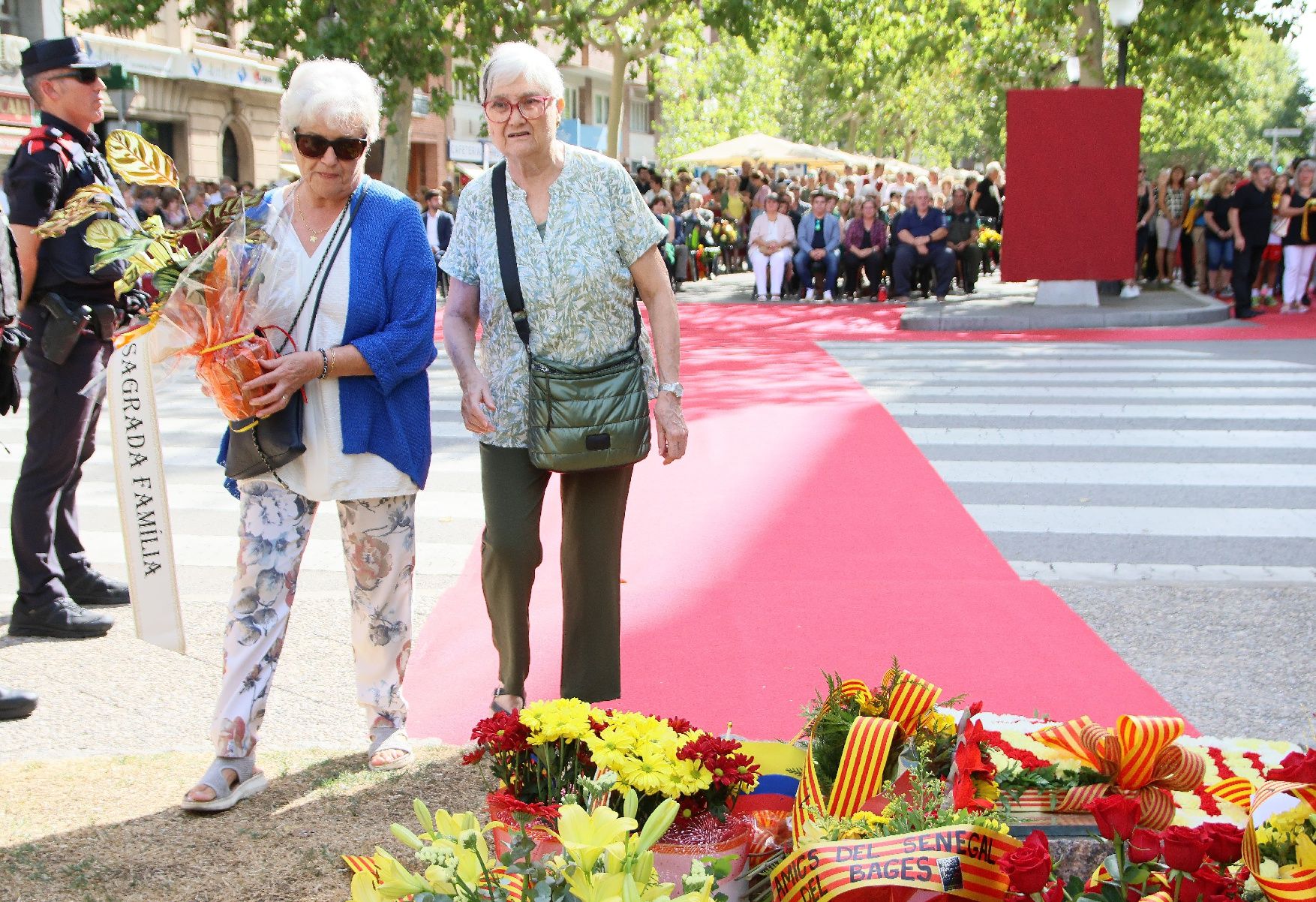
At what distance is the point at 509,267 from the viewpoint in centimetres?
389

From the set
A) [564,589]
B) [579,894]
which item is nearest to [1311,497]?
[564,589]

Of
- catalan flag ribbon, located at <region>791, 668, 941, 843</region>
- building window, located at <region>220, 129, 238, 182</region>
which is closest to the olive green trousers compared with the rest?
catalan flag ribbon, located at <region>791, 668, 941, 843</region>

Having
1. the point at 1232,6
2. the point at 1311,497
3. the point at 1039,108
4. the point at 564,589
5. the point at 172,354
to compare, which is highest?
the point at 1232,6

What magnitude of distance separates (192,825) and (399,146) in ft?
77.5

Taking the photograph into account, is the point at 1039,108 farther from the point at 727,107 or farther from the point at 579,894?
the point at 727,107

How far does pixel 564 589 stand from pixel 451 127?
171ft

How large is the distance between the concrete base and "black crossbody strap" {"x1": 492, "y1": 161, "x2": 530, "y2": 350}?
635 inches

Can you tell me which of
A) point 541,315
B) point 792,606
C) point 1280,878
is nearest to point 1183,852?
point 1280,878

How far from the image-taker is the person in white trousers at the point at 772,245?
853 inches

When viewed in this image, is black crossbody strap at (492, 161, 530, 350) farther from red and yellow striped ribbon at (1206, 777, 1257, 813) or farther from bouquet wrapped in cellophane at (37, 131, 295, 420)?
red and yellow striped ribbon at (1206, 777, 1257, 813)

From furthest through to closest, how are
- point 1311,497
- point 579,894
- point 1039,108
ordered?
point 1039,108 → point 1311,497 → point 579,894

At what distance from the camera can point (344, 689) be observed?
4.80 m

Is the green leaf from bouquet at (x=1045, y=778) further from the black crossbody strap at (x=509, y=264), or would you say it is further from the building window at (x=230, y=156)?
the building window at (x=230, y=156)

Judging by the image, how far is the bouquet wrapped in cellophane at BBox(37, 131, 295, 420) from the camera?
355 cm
